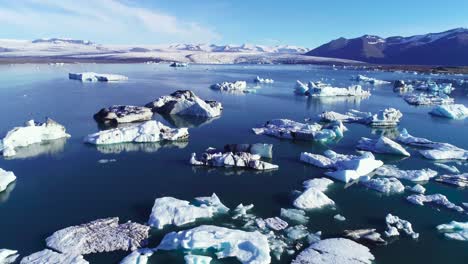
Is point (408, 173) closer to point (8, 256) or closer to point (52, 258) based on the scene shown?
point (52, 258)

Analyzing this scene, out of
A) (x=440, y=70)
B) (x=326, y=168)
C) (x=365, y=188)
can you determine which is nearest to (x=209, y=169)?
(x=326, y=168)

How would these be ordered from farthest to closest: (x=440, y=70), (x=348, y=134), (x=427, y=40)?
(x=427, y=40) → (x=440, y=70) → (x=348, y=134)

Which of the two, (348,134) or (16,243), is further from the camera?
(348,134)

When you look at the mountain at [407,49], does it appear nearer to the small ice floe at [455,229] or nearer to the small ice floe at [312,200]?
the small ice floe at [455,229]

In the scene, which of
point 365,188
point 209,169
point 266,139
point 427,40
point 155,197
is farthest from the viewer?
point 427,40

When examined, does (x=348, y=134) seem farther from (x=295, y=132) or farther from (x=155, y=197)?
(x=155, y=197)

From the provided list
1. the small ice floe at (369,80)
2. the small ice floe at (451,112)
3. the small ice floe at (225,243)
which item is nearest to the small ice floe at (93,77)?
the small ice floe at (369,80)
